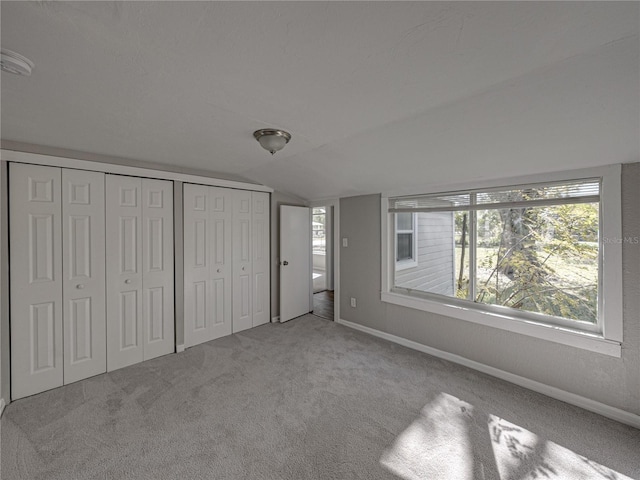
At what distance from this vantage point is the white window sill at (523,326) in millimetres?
2098

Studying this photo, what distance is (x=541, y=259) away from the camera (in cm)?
249

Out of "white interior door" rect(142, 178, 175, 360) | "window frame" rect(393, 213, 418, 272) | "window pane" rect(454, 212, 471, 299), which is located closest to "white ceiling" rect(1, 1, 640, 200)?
"white interior door" rect(142, 178, 175, 360)

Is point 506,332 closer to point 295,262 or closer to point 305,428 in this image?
point 305,428

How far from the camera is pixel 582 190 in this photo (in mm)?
2215

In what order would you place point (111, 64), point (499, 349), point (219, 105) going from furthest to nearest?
1. point (499, 349)
2. point (219, 105)
3. point (111, 64)

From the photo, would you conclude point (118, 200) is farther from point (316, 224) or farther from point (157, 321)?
point (316, 224)

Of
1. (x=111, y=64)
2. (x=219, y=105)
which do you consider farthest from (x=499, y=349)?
(x=111, y=64)

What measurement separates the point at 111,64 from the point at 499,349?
364 centimetres

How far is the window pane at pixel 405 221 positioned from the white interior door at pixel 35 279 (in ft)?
12.2

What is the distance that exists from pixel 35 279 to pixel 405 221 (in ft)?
13.2

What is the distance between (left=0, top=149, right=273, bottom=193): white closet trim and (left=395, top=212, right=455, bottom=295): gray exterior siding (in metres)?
2.49

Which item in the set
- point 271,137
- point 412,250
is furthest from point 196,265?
point 412,250

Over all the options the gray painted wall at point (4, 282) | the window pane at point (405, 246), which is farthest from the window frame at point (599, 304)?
the gray painted wall at point (4, 282)

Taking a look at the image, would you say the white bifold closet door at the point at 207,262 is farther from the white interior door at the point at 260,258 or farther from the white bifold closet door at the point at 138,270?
the white interior door at the point at 260,258
